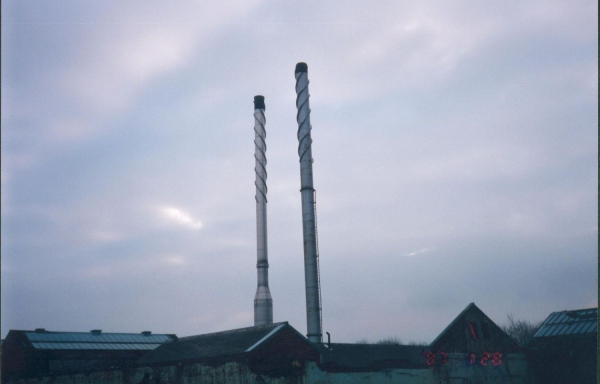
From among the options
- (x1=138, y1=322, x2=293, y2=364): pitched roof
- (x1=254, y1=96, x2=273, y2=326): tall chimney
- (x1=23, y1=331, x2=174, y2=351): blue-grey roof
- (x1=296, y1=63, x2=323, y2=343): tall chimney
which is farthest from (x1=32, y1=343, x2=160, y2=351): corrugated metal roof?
(x1=296, y1=63, x2=323, y2=343): tall chimney

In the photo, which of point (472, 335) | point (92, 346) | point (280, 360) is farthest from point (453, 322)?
point (92, 346)

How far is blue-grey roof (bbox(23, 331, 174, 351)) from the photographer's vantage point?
37756 mm

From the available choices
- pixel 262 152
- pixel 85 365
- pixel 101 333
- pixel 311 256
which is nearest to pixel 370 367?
pixel 311 256

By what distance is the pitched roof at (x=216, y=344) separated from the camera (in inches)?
1000

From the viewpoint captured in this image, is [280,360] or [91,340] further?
[91,340]

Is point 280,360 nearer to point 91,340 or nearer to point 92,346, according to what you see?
point 92,346

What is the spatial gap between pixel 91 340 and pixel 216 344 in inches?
681

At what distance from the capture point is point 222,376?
24656mm

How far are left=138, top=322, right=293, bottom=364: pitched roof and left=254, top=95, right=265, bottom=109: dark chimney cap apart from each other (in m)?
17.7

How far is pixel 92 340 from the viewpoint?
132 feet

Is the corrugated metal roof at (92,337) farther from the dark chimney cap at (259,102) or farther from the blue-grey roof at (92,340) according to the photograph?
the dark chimney cap at (259,102)

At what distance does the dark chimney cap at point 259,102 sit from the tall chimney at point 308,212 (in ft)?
13.6

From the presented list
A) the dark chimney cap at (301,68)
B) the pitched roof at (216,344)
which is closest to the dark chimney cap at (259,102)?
the dark chimney cap at (301,68)

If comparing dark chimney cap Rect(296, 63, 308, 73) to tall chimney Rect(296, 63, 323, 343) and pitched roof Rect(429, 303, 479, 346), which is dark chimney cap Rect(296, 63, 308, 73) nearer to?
tall chimney Rect(296, 63, 323, 343)
